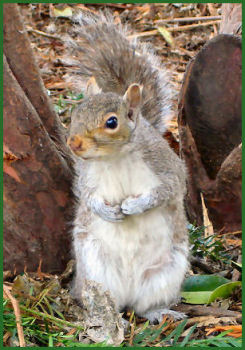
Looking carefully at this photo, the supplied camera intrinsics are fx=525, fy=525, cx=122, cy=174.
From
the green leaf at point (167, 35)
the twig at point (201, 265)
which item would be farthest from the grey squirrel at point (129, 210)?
the green leaf at point (167, 35)

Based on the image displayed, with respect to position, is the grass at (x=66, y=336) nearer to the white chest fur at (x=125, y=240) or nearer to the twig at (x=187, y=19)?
the white chest fur at (x=125, y=240)

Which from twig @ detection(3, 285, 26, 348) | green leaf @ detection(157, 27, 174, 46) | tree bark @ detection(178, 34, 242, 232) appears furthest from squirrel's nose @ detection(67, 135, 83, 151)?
green leaf @ detection(157, 27, 174, 46)

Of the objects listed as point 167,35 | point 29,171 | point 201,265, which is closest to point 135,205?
point 29,171

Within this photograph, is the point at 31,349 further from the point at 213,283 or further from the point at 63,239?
the point at 213,283

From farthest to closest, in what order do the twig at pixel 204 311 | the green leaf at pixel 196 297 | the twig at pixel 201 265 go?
the twig at pixel 201 265
the green leaf at pixel 196 297
the twig at pixel 204 311

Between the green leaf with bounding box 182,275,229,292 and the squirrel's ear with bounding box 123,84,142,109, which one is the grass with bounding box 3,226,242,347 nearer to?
the green leaf with bounding box 182,275,229,292

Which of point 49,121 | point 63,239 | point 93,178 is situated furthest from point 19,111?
point 63,239

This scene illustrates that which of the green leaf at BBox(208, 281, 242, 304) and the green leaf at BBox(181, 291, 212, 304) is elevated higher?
the green leaf at BBox(208, 281, 242, 304)
